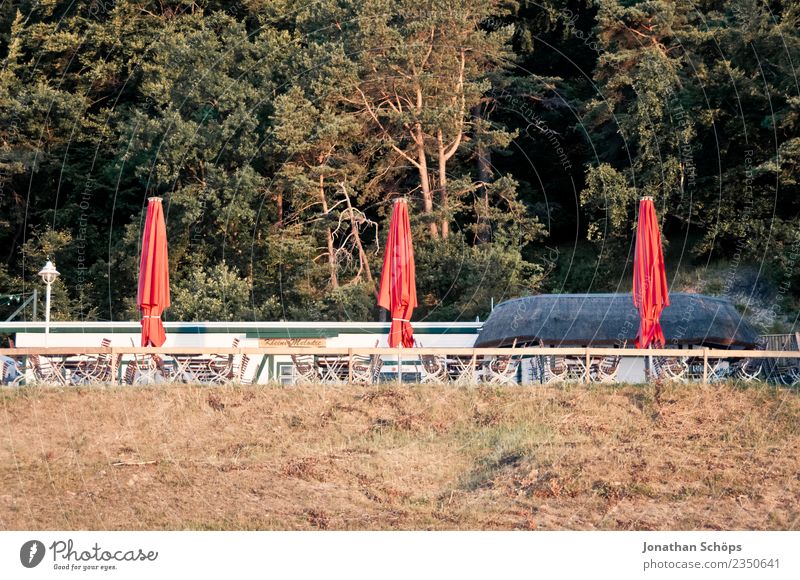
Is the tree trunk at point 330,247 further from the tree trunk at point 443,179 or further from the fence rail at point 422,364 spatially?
the fence rail at point 422,364

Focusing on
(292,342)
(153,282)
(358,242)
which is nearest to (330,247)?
(358,242)

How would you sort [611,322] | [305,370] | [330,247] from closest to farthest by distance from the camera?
[305,370], [611,322], [330,247]

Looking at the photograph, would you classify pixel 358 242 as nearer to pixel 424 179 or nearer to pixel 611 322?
pixel 424 179

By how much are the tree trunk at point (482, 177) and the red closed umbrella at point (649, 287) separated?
614 inches

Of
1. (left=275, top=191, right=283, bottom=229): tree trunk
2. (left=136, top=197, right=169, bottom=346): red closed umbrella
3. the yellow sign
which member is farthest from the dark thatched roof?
(left=275, top=191, right=283, bottom=229): tree trunk

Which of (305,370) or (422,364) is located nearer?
(422,364)

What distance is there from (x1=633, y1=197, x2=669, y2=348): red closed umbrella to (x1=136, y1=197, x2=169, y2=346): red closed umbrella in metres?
8.24

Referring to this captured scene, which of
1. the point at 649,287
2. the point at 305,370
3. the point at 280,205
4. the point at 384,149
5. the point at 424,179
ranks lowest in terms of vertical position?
the point at 305,370

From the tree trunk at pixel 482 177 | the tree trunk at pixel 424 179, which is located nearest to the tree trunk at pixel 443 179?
the tree trunk at pixel 424 179

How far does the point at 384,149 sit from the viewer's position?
39031 millimetres

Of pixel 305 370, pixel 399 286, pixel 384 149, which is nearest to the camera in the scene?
pixel 305 370

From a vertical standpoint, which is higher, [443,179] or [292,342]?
[443,179]

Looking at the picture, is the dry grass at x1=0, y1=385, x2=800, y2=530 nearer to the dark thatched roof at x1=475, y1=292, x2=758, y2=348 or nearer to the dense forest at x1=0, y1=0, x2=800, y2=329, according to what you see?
the dark thatched roof at x1=475, y1=292, x2=758, y2=348

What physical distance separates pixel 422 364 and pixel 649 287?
4.14 metres
